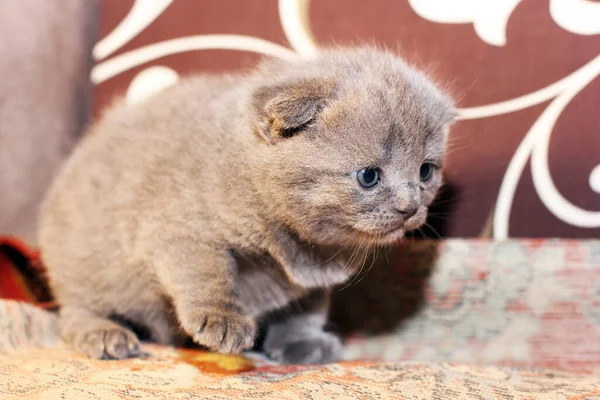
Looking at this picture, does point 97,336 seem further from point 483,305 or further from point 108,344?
point 483,305

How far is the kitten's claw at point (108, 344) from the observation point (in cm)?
106

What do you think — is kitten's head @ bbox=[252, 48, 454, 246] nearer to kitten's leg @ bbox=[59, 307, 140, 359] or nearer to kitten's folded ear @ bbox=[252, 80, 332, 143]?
kitten's folded ear @ bbox=[252, 80, 332, 143]

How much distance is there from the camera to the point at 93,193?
1.20m

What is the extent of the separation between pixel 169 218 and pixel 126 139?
0.84ft

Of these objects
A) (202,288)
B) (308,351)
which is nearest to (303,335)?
(308,351)

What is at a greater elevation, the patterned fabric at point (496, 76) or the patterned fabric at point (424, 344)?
the patterned fabric at point (496, 76)

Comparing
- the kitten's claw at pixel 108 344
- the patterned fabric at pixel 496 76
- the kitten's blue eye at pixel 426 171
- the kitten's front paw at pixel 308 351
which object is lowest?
the kitten's claw at pixel 108 344

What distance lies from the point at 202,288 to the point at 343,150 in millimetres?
349

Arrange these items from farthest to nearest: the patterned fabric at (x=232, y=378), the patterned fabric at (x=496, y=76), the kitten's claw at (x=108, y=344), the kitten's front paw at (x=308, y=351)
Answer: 1. the patterned fabric at (x=496, y=76)
2. the kitten's front paw at (x=308, y=351)
3. the kitten's claw at (x=108, y=344)
4. the patterned fabric at (x=232, y=378)

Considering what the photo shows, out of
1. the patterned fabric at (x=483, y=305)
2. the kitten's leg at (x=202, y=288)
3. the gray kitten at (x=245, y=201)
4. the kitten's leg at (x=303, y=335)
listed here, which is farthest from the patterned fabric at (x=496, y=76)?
the kitten's leg at (x=202, y=288)

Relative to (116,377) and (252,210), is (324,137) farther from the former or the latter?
(116,377)

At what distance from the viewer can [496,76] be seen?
1.31m

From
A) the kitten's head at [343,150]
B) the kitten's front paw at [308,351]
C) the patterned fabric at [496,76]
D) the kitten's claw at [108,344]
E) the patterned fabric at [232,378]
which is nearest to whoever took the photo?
the patterned fabric at [232,378]

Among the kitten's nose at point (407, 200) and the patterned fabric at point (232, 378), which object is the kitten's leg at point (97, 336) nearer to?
the patterned fabric at point (232, 378)
